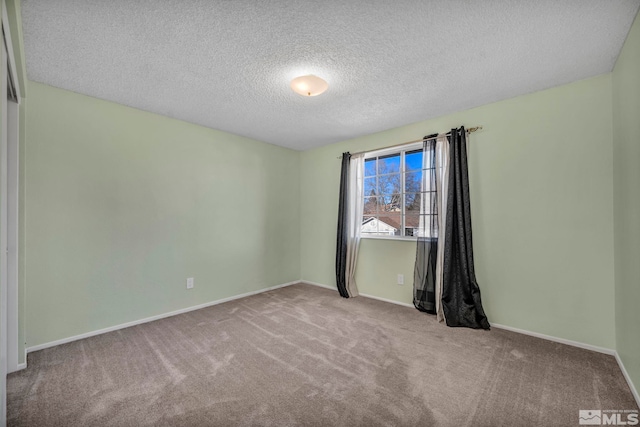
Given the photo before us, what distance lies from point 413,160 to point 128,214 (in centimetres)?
343

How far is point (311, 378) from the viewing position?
1.92 m

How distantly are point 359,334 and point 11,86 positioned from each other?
3.39 metres

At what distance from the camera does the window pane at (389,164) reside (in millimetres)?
3680

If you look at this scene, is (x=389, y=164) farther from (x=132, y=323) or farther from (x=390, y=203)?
(x=132, y=323)

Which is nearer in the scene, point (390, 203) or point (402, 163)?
point (402, 163)

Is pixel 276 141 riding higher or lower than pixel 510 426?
higher

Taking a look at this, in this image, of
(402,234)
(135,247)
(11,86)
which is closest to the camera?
(11,86)

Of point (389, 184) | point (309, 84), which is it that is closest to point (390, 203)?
point (389, 184)

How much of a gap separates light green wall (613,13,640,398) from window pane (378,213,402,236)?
6.57ft

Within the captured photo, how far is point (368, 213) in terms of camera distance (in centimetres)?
396

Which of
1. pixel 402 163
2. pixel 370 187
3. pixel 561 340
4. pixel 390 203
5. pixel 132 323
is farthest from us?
pixel 370 187

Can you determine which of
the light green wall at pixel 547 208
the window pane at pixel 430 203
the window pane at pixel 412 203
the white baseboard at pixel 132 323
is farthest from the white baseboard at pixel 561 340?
the white baseboard at pixel 132 323

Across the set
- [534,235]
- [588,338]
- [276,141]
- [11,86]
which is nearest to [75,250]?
[11,86]

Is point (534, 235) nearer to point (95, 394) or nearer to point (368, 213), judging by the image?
point (368, 213)
